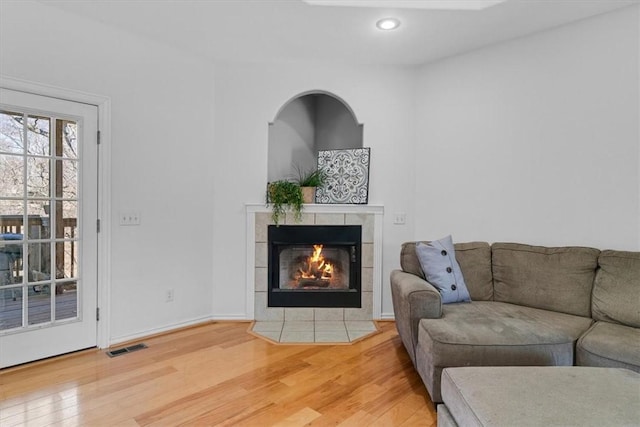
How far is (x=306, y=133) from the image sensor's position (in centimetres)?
450

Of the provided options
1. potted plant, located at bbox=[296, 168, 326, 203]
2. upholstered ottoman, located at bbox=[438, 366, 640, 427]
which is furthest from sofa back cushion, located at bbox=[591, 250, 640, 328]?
potted plant, located at bbox=[296, 168, 326, 203]

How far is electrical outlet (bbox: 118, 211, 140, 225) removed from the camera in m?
2.93

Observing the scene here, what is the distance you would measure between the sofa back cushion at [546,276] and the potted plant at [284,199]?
5.76ft

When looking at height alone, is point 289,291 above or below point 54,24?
below

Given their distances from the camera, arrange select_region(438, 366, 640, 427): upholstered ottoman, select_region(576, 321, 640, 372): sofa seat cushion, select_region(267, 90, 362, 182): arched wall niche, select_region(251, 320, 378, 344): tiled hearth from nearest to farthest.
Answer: select_region(438, 366, 640, 427): upholstered ottoman
select_region(576, 321, 640, 372): sofa seat cushion
select_region(251, 320, 378, 344): tiled hearth
select_region(267, 90, 362, 182): arched wall niche

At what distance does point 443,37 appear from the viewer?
3004 millimetres

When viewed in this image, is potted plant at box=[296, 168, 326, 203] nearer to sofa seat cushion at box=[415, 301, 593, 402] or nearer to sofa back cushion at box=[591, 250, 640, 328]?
sofa seat cushion at box=[415, 301, 593, 402]

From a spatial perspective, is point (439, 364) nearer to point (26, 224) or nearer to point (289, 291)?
point (289, 291)

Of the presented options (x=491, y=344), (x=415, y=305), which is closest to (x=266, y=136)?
(x=415, y=305)

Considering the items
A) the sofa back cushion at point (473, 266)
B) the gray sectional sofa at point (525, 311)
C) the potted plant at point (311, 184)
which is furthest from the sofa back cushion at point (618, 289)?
the potted plant at point (311, 184)

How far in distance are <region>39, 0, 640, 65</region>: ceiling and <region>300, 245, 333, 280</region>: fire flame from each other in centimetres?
197

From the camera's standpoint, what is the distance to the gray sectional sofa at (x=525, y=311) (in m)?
1.92

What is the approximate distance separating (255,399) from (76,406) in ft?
3.23

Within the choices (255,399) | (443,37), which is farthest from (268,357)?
(443,37)
